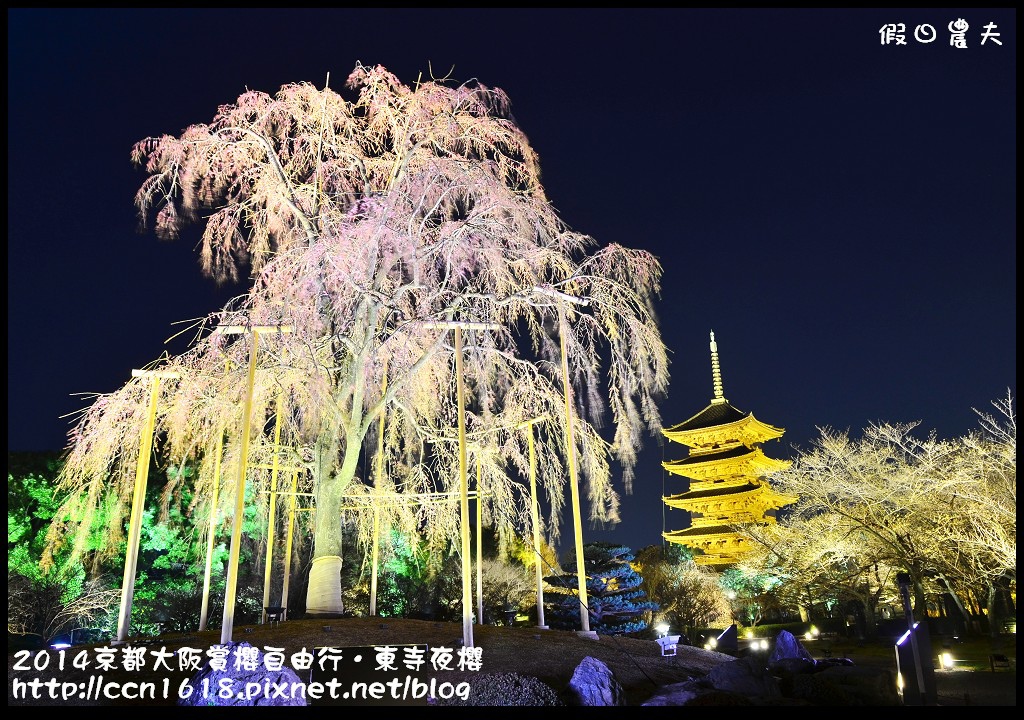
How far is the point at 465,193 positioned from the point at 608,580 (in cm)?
1060

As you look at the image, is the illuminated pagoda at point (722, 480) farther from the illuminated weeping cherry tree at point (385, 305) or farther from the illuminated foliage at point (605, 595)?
the illuminated weeping cherry tree at point (385, 305)

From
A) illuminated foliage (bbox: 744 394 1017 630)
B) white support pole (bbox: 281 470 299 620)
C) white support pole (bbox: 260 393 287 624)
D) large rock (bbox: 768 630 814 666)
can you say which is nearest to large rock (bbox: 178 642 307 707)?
white support pole (bbox: 260 393 287 624)

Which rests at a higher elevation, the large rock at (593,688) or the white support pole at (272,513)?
the white support pole at (272,513)

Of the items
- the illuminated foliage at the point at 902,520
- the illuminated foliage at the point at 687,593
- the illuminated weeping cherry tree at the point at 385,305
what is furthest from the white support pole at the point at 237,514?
the illuminated foliage at the point at 687,593

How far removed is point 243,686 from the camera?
6426 mm

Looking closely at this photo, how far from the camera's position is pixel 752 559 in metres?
26.3

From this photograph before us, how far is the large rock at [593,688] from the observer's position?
7.03 metres

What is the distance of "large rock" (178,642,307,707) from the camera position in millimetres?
6355

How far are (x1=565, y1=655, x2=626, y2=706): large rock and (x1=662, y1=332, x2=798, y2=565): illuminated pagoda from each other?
2828 centimetres

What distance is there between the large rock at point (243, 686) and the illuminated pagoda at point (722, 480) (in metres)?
29.9

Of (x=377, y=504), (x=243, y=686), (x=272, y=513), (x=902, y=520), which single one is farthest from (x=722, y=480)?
(x=243, y=686)

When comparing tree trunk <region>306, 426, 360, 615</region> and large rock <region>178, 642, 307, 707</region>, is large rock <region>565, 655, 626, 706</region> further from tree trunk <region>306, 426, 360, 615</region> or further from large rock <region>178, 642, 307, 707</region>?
tree trunk <region>306, 426, 360, 615</region>

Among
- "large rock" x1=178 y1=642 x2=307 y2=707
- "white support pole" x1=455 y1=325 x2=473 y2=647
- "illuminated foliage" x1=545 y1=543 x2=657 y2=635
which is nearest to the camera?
→ "large rock" x1=178 y1=642 x2=307 y2=707

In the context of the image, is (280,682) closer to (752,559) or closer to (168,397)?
(168,397)
